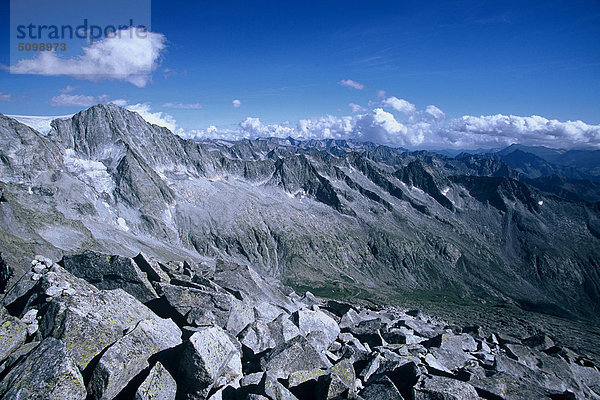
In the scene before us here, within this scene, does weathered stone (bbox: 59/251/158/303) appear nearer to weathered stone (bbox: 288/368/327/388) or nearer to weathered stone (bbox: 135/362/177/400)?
weathered stone (bbox: 135/362/177/400)

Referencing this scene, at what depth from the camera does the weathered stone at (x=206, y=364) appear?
12.8 meters

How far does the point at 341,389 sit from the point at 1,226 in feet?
504

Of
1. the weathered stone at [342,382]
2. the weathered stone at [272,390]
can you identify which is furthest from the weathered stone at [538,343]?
the weathered stone at [272,390]

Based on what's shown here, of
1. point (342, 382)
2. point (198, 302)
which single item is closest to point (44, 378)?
point (198, 302)

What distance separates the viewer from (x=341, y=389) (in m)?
13.4

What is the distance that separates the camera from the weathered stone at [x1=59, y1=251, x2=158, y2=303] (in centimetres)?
2042

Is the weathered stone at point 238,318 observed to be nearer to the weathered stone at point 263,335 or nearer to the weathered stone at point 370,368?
the weathered stone at point 263,335

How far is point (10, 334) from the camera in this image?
1328 centimetres

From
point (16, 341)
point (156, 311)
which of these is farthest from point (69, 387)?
point (156, 311)

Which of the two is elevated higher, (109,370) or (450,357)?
(109,370)

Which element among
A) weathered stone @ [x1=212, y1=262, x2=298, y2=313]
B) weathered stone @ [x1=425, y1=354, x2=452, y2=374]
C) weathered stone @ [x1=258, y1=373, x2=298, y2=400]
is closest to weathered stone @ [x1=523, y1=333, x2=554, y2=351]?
weathered stone @ [x1=425, y1=354, x2=452, y2=374]

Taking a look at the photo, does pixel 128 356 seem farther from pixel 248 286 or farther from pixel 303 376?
pixel 248 286

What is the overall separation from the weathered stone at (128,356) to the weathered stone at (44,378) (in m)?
0.59

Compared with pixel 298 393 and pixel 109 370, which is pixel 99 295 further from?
pixel 298 393
